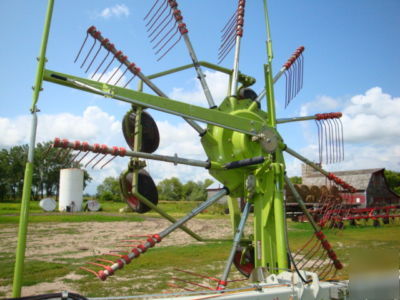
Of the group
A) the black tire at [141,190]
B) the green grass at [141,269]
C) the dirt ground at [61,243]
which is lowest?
the dirt ground at [61,243]

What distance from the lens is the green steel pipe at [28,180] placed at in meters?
3.63

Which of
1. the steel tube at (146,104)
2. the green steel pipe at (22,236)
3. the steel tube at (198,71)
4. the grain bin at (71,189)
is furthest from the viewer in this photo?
the grain bin at (71,189)

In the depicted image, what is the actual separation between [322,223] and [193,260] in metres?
6.72

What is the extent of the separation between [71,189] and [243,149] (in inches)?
1480

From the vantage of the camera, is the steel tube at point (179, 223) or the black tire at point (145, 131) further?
the black tire at point (145, 131)

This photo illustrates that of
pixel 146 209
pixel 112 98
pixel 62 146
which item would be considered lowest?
pixel 146 209

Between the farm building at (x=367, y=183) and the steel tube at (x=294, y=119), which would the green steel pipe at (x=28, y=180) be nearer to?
the steel tube at (x=294, y=119)

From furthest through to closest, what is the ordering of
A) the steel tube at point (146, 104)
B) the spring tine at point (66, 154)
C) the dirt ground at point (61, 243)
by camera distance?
1. the dirt ground at point (61, 243)
2. the spring tine at point (66, 154)
3. the steel tube at point (146, 104)

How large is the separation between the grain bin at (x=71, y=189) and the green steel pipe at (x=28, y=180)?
37220 mm

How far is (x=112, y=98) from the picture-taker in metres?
4.78

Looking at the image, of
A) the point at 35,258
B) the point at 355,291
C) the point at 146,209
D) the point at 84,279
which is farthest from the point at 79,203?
the point at 355,291

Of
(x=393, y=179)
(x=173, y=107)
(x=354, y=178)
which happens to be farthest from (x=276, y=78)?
(x=393, y=179)

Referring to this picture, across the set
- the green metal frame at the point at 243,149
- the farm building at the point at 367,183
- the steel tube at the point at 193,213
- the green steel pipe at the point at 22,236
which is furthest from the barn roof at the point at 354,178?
the green steel pipe at the point at 22,236

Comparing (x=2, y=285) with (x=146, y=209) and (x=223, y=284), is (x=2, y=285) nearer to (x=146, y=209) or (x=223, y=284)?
(x=146, y=209)
